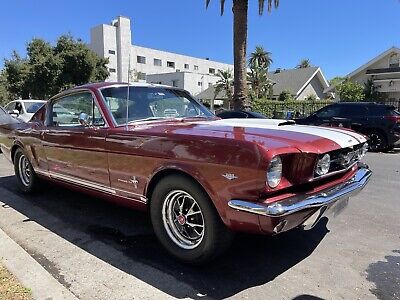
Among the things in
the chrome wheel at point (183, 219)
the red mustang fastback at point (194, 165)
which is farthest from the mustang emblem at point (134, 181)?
the chrome wheel at point (183, 219)

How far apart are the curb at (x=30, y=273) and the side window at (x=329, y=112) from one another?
36.2 feet

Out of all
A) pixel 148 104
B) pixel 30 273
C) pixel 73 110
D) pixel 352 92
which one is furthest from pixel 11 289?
pixel 352 92

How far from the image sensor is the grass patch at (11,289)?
2.79m

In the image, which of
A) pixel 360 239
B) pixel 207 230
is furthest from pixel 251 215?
pixel 360 239

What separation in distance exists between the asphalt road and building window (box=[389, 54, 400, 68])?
25.4 meters

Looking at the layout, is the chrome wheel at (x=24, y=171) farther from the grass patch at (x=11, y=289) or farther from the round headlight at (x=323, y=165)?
the round headlight at (x=323, y=165)

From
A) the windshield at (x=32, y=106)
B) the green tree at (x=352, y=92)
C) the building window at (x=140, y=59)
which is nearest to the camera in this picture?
the windshield at (x=32, y=106)

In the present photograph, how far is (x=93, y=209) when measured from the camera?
16.9 feet

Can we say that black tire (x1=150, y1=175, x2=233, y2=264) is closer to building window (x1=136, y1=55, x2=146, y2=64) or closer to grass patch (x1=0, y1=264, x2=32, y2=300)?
grass patch (x1=0, y1=264, x2=32, y2=300)

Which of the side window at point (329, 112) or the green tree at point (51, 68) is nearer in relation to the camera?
the side window at point (329, 112)

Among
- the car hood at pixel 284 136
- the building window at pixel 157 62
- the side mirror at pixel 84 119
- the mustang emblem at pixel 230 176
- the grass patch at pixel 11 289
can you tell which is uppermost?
the building window at pixel 157 62

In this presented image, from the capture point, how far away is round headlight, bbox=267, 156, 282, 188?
281 cm

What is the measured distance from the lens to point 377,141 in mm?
12055

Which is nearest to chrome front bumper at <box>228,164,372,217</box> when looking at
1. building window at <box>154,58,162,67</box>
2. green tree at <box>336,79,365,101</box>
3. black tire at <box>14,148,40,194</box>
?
black tire at <box>14,148,40,194</box>
